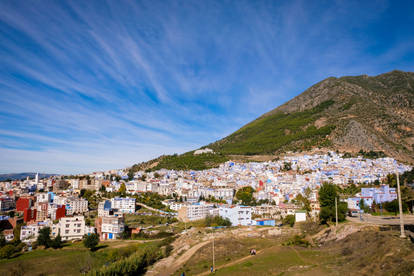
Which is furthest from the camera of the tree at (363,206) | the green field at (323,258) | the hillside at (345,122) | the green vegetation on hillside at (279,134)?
the green vegetation on hillside at (279,134)

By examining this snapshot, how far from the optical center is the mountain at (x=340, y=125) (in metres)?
94.2

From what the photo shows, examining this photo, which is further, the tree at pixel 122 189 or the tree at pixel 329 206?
the tree at pixel 122 189

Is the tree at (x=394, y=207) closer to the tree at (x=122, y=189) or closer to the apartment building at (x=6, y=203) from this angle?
the tree at (x=122, y=189)

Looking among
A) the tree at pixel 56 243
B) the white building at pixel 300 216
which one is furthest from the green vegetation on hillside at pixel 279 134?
the tree at pixel 56 243

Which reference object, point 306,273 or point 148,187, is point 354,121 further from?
point 306,273

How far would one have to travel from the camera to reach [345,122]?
10388 centimetres

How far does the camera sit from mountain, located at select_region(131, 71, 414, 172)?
309ft

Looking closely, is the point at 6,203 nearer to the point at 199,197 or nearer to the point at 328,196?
the point at 199,197

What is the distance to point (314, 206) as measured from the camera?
48.1 metres

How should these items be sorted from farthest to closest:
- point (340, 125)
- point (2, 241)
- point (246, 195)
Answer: point (340, 125) → point (246, 195) → point (2, 241)

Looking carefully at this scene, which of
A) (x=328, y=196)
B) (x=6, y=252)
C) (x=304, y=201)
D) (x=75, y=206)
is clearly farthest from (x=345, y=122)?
(x=6, y=252)

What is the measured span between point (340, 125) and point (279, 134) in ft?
102

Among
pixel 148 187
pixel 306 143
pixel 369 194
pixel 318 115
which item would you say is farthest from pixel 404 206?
pixel 318 115

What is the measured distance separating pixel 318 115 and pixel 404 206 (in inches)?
3870
